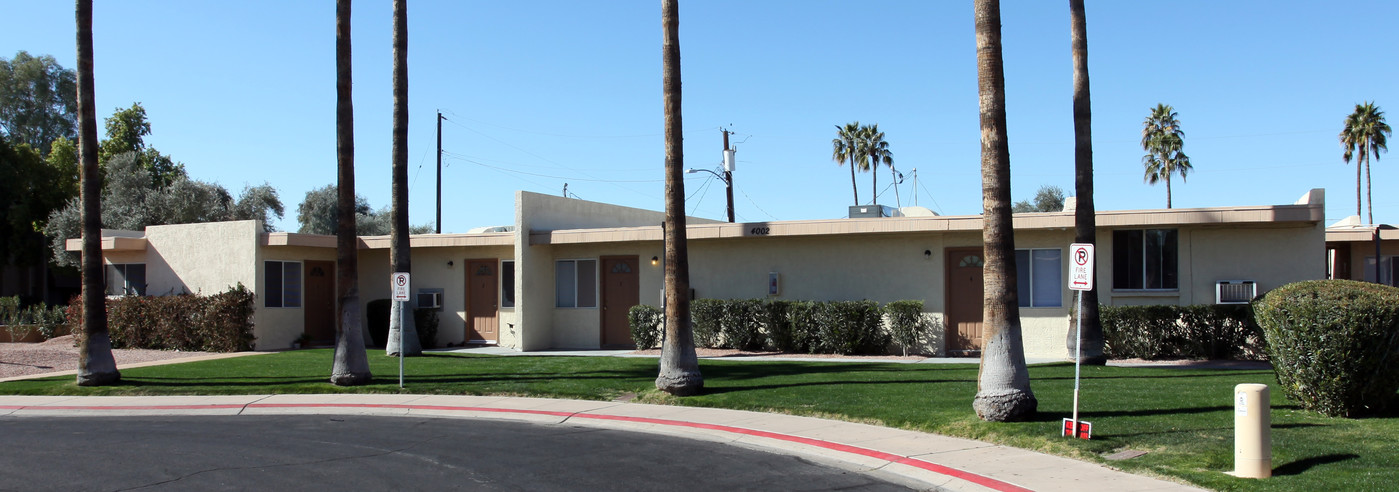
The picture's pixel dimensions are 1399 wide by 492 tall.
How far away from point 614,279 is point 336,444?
13.2 metres

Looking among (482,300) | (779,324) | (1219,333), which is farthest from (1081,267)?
(482,300)

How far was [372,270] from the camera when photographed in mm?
26562

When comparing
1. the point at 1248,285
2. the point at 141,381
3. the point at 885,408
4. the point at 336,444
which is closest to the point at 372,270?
the point at 141,381

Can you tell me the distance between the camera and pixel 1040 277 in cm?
1989

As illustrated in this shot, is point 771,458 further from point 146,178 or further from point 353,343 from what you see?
point 146,178

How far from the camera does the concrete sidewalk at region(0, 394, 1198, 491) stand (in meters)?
8.78

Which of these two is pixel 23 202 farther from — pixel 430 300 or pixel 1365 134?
pixel 1365 134

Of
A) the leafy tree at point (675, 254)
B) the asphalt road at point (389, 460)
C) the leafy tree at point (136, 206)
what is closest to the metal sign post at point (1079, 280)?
the asphalt road at point (389, 460)

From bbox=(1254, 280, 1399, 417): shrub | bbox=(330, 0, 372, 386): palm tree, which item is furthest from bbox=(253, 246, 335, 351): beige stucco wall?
bbox=(1254, 280, 1399, 417): shrub

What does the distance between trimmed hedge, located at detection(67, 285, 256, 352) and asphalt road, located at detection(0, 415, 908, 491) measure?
1101 centimetres

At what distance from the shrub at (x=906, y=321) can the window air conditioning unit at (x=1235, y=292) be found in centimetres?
541

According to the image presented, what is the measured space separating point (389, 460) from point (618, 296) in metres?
14.1

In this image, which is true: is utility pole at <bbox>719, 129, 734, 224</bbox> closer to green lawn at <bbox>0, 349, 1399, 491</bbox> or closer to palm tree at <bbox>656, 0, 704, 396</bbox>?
green lawn at <bbox>0, 349, 1399, 491</bbox>

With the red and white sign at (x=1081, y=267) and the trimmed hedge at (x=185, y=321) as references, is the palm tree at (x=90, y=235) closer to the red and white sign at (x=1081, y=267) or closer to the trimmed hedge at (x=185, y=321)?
the trimmed hedge at (x=185, y=321)
